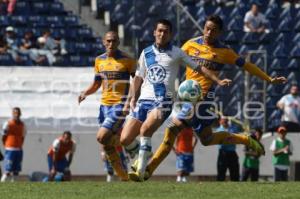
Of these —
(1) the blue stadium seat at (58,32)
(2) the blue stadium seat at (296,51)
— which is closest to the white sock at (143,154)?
(1) the blue stadium seat at (58,32)

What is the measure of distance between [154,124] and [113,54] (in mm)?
2611

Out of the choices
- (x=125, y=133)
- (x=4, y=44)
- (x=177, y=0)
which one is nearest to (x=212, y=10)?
(x=177, y=0)

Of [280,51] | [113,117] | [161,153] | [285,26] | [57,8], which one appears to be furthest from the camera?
[285,26]

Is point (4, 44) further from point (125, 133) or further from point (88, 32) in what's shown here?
point (125, 133)

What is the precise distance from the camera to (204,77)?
53.7 ft

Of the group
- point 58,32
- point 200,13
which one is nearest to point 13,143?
point 58,32

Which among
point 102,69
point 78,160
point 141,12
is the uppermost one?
point 141,12

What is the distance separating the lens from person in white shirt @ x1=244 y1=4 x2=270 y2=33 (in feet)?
97.8

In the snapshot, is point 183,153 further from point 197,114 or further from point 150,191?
point 150,191

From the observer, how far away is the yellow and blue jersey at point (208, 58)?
16.4 m

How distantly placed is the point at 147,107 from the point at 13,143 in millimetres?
10952

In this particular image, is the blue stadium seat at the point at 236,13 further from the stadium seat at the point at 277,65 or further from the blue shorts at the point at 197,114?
the blue shorts at the point at 197,114

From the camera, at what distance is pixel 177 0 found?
2934cm

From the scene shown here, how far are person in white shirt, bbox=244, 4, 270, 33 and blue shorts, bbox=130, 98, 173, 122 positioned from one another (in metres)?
14.2
